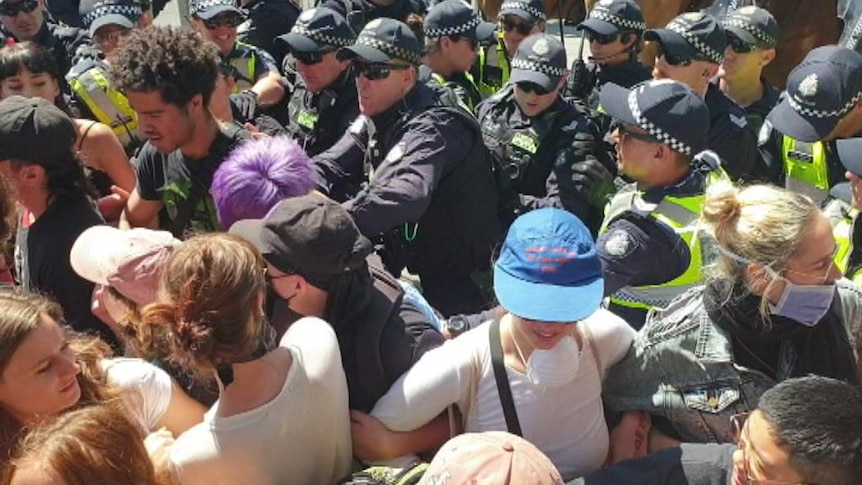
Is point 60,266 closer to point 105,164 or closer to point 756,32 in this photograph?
point 105,164

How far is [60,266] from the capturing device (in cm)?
290

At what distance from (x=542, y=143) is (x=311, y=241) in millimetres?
2087

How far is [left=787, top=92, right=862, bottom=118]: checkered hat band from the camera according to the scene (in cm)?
376

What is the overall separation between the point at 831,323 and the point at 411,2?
207 inches

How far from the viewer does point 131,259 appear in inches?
95.0

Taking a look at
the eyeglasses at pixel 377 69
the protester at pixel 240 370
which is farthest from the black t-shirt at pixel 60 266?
the eyeglasses at pixel 377 69

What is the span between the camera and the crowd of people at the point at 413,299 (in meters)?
1.95

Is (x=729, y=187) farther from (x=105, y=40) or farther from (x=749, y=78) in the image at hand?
(x=105, y=40)

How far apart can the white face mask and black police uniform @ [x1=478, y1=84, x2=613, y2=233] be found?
1.61 meters

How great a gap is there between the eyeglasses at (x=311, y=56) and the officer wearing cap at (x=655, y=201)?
190 centimetres

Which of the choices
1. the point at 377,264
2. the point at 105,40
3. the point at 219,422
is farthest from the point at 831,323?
the point at 105,40

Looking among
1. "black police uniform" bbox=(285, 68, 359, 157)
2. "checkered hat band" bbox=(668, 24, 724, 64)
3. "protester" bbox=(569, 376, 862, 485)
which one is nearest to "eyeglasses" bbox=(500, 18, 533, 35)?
"checkered hat band" bbox=(668, 24, 724, 64)

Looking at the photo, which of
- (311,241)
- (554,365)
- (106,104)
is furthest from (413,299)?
(106,104)

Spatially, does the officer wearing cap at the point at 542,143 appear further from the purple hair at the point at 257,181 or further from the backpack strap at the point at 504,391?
the backpack strap at the point at 504,391
